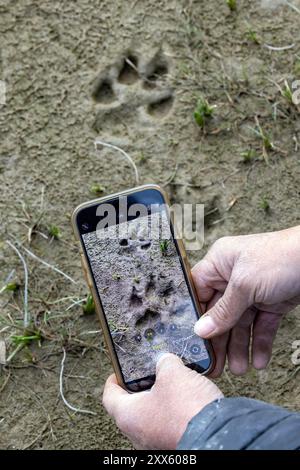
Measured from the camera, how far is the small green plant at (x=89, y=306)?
1941 millimetres

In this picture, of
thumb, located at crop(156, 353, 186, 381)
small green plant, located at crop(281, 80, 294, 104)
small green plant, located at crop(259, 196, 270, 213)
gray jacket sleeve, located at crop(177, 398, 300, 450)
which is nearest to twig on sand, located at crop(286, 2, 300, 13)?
small green plant, located at crop(281, 80, 294, 104)

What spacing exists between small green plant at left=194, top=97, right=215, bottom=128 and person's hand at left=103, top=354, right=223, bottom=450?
2.55 feet

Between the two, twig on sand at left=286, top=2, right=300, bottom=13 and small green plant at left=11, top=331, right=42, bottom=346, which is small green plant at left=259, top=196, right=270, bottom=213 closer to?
twig on sand at left=286, top=2, right=300, bottom=13

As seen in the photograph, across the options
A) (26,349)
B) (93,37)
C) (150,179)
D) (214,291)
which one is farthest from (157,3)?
(26,349)

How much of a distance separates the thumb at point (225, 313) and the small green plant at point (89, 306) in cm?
43

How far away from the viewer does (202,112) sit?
6.74 ft

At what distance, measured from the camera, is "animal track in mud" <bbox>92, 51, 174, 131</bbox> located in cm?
211

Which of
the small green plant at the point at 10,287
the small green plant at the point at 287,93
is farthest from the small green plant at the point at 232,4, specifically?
the small green plant at the point at 10,287

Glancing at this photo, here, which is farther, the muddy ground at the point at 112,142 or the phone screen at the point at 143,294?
the muddy ground at the point at 112,142

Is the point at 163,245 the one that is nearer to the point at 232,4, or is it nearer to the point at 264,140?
the point at 264,140

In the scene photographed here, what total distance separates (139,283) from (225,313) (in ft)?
0.74

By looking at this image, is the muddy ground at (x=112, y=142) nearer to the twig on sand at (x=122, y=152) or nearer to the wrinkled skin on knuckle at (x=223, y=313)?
the twig on sand at (x=122, y=152)

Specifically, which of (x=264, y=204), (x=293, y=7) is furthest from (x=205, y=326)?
(x=293, y=7)

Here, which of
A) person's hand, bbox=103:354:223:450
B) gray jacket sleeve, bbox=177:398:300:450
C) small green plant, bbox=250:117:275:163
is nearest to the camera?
gray jacket sleeve, bbox=177:398:300:450
